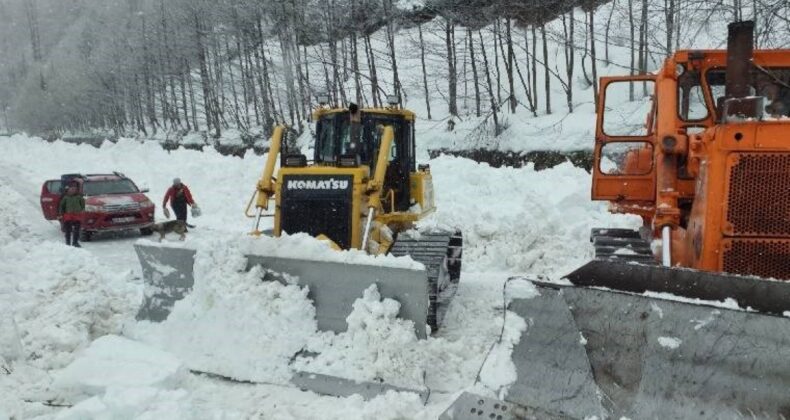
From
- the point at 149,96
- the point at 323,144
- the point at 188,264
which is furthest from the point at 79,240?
the point at 149,96

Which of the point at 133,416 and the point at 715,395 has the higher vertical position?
the point at 715,395

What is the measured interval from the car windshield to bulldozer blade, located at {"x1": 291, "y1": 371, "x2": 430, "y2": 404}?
1183cm

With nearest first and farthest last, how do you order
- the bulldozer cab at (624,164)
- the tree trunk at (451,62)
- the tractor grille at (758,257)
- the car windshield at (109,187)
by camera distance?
the tractor grille at (758,257)
the bulldozer cab at (624,164)
the car windshield at (109,187)
the tree trunk at (451,62)

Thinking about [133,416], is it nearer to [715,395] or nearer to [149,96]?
[715,395]

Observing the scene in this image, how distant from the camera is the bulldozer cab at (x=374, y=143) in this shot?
25.6 feet

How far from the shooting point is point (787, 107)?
5.30 m

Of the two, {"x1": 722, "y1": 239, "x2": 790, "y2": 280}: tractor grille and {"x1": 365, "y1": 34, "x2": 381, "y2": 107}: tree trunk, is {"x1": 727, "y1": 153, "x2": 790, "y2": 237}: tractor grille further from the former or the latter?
{"x1": 365, "y1": 34, "x2": 381, "y2": 107}: tree trunk

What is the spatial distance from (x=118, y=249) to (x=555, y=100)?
1848 centimetres

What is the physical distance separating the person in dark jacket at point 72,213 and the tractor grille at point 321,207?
27.1 ft

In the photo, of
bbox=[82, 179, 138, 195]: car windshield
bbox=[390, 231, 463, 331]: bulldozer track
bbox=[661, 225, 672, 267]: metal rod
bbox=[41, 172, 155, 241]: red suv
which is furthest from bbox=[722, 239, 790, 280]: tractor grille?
bbox=[82, 179, 138, 195]: car windshield

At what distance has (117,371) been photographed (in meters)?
4.73

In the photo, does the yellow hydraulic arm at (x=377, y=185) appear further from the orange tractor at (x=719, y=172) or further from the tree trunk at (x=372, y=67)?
the tree trunk at (x=372, y=67)

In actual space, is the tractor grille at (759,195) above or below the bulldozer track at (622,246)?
above

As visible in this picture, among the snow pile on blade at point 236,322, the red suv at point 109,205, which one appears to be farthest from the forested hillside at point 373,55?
the red suv at point 109,205
